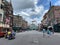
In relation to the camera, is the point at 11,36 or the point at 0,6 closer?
the point at 11,36

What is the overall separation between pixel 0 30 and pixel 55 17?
52468mm

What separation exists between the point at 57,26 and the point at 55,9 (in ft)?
41.1

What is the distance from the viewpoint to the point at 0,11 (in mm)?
62438

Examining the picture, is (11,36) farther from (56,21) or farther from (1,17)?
(56,21)

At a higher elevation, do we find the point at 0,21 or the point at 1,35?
the point at 0,21

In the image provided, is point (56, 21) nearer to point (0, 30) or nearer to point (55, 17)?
point (55, 17)

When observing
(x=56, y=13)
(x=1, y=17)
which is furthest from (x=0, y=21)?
(x=56, y=13)

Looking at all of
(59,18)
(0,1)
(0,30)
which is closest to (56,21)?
(59,18)

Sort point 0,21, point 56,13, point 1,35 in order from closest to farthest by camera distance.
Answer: point 1,35, point 0,21, point 56,13

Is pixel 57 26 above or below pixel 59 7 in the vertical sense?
below

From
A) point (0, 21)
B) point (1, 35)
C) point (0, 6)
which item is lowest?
point (1, 35)

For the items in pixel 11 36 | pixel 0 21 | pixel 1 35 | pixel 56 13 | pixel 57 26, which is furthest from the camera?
pixel 56 13

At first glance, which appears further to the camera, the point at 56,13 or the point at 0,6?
the point at 56,13

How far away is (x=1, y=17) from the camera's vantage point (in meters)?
62.8
